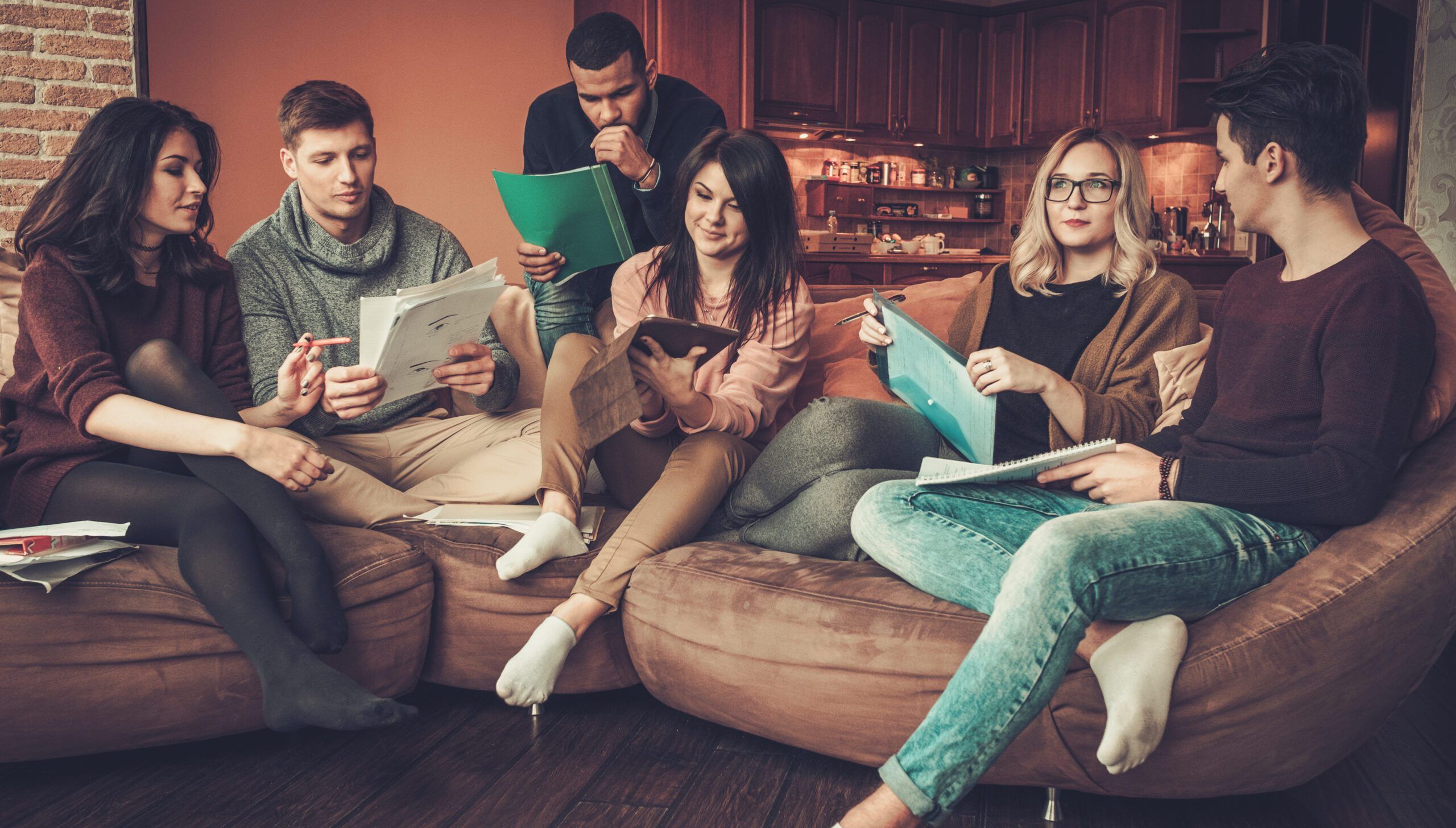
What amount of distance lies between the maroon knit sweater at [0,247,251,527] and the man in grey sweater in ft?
0.84

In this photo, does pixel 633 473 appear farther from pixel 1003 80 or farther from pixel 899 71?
pixel 1003 80

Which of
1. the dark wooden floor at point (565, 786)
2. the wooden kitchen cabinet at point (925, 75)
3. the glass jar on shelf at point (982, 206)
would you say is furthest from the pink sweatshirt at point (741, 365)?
the glass jar on shelf at point (982, 206)

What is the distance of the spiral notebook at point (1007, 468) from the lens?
1.41 meters

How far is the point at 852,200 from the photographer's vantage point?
6781 millimetres

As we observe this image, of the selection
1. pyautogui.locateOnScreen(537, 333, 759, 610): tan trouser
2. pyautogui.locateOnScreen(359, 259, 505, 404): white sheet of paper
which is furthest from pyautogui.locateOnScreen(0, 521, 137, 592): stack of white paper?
pyautogui.locateOnScreen(537, 333, 759, 610): tan trouser

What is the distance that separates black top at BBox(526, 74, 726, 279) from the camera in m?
2.52

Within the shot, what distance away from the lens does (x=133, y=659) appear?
61.3 inches

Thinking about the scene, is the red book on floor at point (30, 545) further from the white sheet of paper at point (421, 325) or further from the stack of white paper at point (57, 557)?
the white sheet of paper at point (421, 325)

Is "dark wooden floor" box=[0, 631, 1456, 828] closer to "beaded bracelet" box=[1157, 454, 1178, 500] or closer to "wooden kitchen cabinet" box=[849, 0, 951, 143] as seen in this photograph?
"beaded bracelet" box=[1157, 454, 1178, 500]

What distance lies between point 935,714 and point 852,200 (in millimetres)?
5895

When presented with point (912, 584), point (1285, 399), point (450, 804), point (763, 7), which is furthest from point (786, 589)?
point (763, 7)

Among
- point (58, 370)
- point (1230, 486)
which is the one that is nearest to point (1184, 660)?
point (1230, 486)

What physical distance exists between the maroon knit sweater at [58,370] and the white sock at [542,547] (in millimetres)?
724

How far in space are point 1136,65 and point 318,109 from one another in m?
5.53
